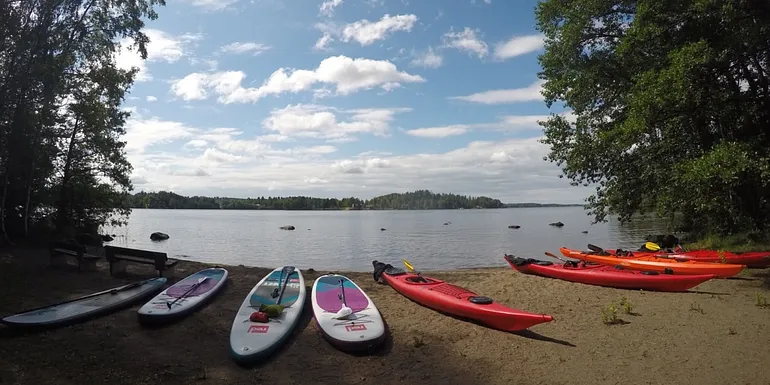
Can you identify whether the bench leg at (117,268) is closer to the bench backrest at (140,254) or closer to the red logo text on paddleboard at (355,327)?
the bench backrest at (140,254)

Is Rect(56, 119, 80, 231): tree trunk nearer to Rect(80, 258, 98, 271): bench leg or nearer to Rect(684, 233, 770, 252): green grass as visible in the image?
Rect(80, 258, 98, 271): bench leg

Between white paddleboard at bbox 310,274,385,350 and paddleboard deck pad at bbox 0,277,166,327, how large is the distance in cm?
347

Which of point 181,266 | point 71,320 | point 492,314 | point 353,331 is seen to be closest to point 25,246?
point 181,266

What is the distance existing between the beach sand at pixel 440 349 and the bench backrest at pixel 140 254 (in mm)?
1902

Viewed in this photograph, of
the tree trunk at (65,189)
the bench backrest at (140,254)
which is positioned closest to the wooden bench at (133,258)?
the bench backrest at (140,254)

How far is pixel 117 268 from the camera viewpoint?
1131 cm

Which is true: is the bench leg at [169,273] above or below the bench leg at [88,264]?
below

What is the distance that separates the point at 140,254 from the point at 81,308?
12.9ft

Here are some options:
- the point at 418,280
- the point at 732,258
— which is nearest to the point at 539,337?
the point at 418,280

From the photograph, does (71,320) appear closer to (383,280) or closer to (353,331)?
(353,331)

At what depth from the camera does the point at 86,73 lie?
16.7 m

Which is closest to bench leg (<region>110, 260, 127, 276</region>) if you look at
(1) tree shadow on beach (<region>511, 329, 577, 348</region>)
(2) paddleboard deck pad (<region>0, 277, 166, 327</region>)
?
(2) paddleboard deck pad (<region>0, 277, 166, 327</region>)

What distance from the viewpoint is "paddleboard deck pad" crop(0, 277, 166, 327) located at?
256 inches

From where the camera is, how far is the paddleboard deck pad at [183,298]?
7119mm
